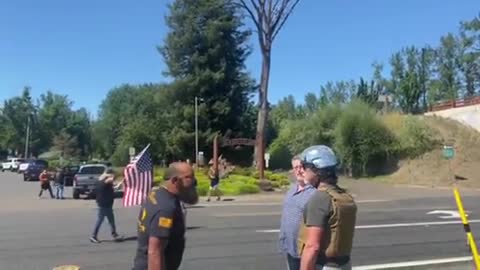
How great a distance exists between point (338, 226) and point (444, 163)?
154ft

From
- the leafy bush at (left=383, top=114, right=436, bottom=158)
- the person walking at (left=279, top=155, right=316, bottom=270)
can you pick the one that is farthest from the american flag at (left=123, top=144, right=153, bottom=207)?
the leafy bush at (left=383, top=114, right=436, bottom=158)

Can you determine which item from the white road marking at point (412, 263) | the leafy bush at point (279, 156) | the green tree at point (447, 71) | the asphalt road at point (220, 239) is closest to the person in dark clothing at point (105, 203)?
the asphalt road at point (220, 239)

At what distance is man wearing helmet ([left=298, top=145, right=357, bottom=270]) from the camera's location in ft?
14.8

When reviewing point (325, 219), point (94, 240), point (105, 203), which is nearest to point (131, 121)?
point (105, 203)

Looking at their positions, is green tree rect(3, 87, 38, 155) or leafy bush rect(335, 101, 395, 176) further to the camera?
green tree rect(3, 87, 38, 155)

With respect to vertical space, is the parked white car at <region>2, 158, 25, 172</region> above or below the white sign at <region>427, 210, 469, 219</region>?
above

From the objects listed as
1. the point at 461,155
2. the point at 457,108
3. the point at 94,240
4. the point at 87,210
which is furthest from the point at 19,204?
the point at 457,108

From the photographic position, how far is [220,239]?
14430 millimetres

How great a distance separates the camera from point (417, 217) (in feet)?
66.2

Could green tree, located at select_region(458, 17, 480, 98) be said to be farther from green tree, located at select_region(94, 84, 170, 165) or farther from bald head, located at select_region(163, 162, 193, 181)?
bald head, located at select_region(163, 162, 193, 181)

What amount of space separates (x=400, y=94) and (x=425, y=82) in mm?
4536

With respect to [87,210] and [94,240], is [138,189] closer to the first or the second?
[94,240]

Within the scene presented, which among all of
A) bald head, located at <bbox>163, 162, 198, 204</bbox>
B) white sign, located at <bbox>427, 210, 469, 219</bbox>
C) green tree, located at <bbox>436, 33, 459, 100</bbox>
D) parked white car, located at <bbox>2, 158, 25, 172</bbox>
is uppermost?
green tree, located at <bbox>436, 33, 459, 100</bbox>

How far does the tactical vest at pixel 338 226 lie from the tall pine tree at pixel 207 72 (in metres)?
58.6
